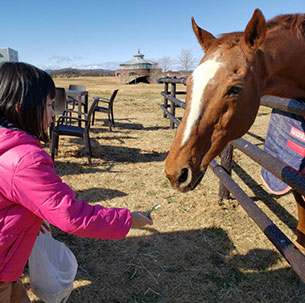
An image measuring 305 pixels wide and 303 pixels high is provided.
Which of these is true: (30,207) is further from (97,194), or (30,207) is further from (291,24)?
(97,194)

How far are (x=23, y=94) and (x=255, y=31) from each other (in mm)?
1226

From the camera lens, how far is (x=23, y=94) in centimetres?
114

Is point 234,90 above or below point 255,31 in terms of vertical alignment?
below

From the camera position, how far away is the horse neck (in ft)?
5.22

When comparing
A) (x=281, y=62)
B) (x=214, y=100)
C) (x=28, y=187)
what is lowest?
(x=28, y=187)

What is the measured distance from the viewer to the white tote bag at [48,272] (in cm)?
167

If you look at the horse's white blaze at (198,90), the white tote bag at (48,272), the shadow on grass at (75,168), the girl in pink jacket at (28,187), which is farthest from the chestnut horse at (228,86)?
the shadow on grass at (75,168)

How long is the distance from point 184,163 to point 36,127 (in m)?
0.75

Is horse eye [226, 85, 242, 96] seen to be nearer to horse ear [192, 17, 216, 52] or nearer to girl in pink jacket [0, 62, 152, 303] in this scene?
horse ear [192, 17, 216, 52]

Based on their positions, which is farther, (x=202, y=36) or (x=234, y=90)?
(x=202, y=36)

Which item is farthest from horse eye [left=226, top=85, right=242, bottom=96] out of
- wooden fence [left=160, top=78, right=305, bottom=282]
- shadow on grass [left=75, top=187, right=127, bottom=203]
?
shadow on grass [left=75, top=187, right=127, bottom=203]

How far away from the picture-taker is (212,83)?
145 cm

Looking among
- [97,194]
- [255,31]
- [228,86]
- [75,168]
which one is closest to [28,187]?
[228,86]

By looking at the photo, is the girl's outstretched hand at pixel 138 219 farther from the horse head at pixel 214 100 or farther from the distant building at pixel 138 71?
the distant building at pixel 138 71
